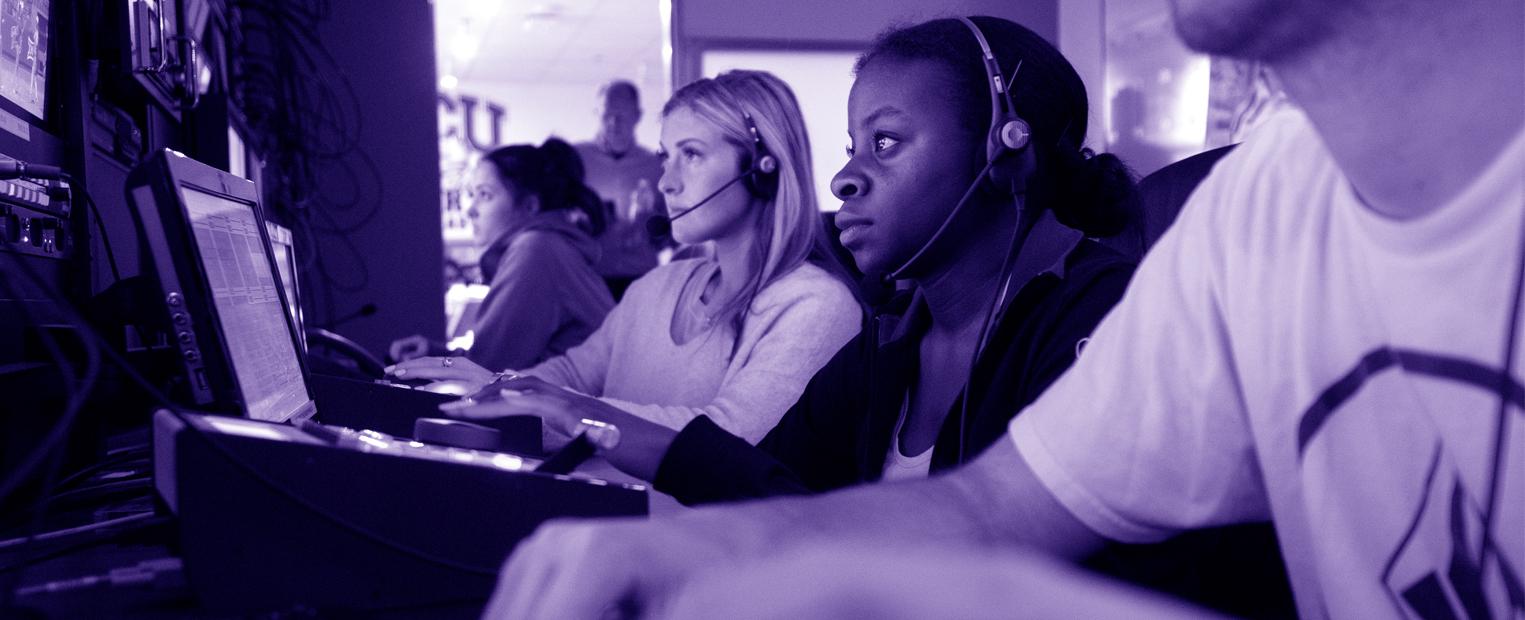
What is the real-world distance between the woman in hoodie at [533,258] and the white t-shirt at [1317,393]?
184 centimetres

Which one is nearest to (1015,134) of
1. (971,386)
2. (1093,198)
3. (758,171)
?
(1093,198)

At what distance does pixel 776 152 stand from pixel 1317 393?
4.54 ft

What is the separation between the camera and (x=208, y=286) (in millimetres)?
802

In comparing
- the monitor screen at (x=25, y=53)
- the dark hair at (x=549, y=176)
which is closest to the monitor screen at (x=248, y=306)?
the monitor screen at (x=25, y=53)

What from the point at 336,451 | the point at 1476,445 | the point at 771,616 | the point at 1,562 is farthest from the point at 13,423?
the point at 1476,445

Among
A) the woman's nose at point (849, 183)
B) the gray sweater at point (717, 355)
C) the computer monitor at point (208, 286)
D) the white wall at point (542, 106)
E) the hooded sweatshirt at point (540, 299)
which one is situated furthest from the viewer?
the white wall at point (542, 106)

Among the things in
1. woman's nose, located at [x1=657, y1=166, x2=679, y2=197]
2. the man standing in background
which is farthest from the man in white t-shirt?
the man standing in background

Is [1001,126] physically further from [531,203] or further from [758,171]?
[531,203]

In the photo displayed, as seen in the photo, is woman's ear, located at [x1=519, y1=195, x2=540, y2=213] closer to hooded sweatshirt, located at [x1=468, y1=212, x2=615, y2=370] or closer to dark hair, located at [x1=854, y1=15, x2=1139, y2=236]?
hooded sweatshirt, located at [x1=468, y1=212, x2=615, y2=370]

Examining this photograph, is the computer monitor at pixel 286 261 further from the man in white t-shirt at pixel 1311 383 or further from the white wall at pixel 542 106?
the white wall at pixel 542 106

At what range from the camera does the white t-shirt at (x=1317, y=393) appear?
547 mm

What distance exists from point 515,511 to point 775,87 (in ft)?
4.65

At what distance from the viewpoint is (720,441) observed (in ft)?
3.46

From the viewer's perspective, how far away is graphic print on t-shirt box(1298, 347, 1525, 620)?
54cm
